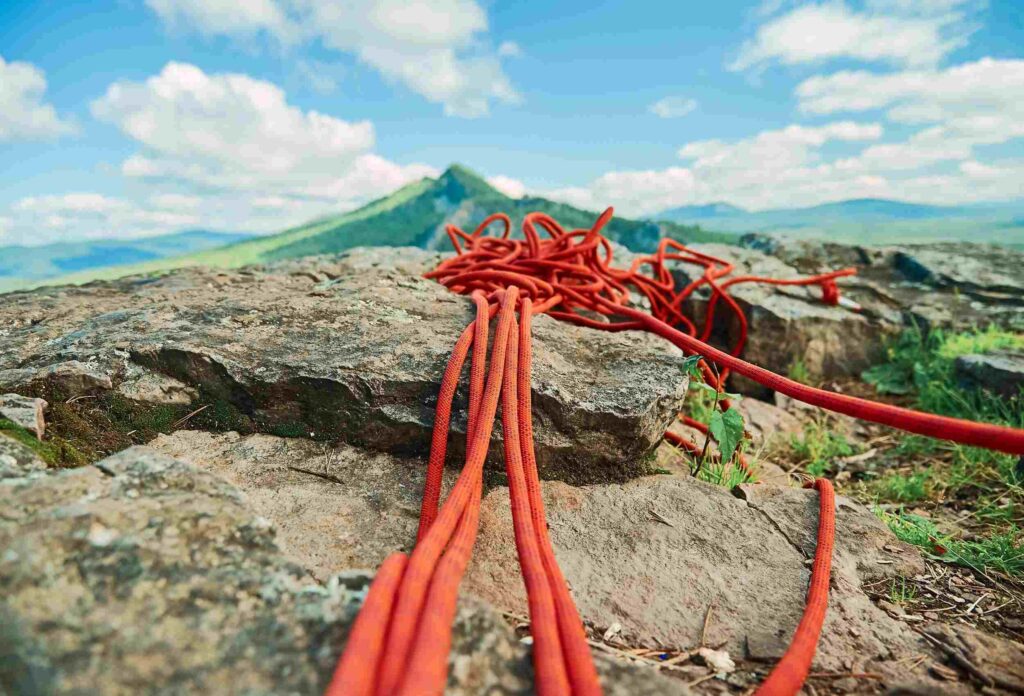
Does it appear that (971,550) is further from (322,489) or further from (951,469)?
(322,489)

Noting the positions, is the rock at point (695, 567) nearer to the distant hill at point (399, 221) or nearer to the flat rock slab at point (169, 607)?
the flat rock slab at point (169, 607)

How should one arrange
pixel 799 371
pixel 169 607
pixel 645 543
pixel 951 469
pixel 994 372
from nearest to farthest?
pixel 169 607 → pixel 645 543 → pixel 951 469 → pixel 994 372 → pixel 799 371

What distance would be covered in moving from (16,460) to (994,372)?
442 centimetres

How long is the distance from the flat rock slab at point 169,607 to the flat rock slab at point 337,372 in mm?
757

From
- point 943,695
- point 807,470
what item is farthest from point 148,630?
point 807,470

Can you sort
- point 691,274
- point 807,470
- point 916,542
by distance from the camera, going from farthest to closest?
point 691,274, point 807,470, point 916,542

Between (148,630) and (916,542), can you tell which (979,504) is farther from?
A: (148,630)

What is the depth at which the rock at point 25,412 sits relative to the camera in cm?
156

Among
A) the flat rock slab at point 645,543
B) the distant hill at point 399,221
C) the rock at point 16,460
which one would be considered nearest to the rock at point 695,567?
the flat rock slab at point 645,543

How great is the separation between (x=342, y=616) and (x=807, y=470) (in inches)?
107

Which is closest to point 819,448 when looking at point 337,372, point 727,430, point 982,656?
point 727,430

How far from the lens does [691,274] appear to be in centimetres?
457

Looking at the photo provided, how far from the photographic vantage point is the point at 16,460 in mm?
1301

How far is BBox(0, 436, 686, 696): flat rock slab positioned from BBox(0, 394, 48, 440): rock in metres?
0.47
